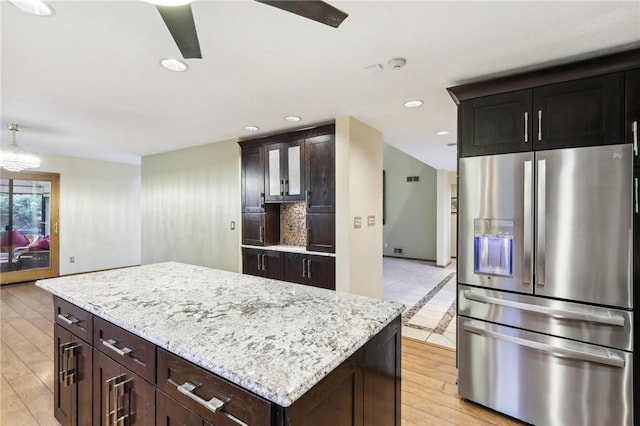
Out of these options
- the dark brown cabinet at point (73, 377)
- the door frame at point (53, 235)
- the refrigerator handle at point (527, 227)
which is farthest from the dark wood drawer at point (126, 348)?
the door frame at point (53, 235)

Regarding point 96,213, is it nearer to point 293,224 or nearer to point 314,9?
point 293,224

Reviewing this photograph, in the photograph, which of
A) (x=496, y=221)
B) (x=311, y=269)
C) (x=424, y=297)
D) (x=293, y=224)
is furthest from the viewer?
(x=424, y=297)

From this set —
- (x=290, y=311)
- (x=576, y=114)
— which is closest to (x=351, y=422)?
(x=290, y=311)

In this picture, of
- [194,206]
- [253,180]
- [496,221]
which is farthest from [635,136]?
[194,206]

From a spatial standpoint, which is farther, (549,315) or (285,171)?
(285,171)

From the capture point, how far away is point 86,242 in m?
6.35

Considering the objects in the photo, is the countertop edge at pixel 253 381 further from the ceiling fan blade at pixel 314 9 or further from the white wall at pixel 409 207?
the white wall at pixel 409 207

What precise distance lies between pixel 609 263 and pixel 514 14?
60.6 inches

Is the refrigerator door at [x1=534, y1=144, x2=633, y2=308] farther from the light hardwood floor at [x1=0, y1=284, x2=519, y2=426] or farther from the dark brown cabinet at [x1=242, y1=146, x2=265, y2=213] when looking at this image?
the dark brown cabinet at [x1=242, y1=146, x2=265, y2=213]

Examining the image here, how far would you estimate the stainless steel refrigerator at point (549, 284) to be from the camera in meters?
1.79

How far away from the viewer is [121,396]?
134 cm

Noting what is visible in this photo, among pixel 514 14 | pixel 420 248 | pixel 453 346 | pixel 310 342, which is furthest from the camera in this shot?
pixel 420 248

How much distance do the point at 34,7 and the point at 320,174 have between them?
2.56 metres

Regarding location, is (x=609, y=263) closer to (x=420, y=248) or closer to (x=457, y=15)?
(x=457, y=15)
